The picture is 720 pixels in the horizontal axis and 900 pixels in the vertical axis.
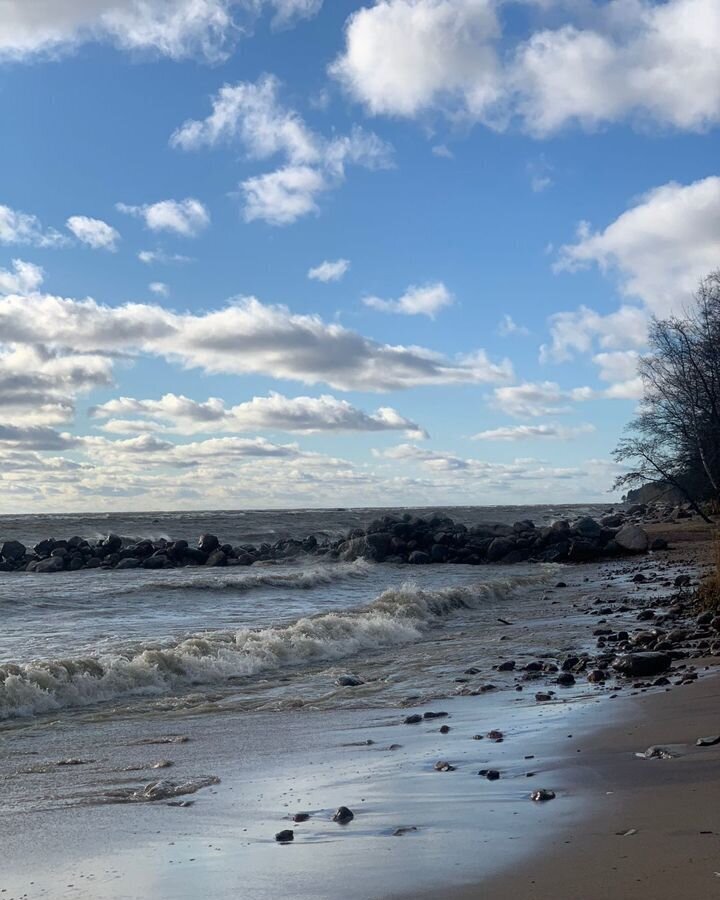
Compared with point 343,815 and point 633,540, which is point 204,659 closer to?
point 343,815

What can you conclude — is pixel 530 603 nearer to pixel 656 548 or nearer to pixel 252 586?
pixel 252 586

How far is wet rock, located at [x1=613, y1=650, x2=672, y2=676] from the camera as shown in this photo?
934cm

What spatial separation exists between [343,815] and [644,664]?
533 cm

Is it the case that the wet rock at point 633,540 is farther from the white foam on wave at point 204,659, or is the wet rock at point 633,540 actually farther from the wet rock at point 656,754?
the wet rock at point 656,754

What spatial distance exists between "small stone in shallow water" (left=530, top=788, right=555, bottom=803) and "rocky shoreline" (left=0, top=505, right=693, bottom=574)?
28205mm

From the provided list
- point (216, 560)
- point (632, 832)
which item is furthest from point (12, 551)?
point (632, 832)

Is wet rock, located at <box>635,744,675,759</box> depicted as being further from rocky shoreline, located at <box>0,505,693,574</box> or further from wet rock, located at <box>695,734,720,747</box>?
rocky shoreline, located at <box>0,505,693,574</box>

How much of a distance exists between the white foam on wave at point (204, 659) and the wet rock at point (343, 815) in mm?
Result: 5480

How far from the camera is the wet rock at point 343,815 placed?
4.91 m

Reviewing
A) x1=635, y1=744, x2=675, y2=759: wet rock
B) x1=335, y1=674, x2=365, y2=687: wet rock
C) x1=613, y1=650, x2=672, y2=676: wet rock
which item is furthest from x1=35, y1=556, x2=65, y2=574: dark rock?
x1=635, y1=744, x2=675, y2=759: wet rock

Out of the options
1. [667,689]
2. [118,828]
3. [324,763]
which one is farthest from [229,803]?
[667,689]

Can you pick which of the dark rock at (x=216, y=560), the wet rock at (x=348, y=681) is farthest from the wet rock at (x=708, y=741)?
the dark rock at (x=216, y=560)

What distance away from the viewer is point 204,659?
11.5 m

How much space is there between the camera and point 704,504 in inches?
1578
